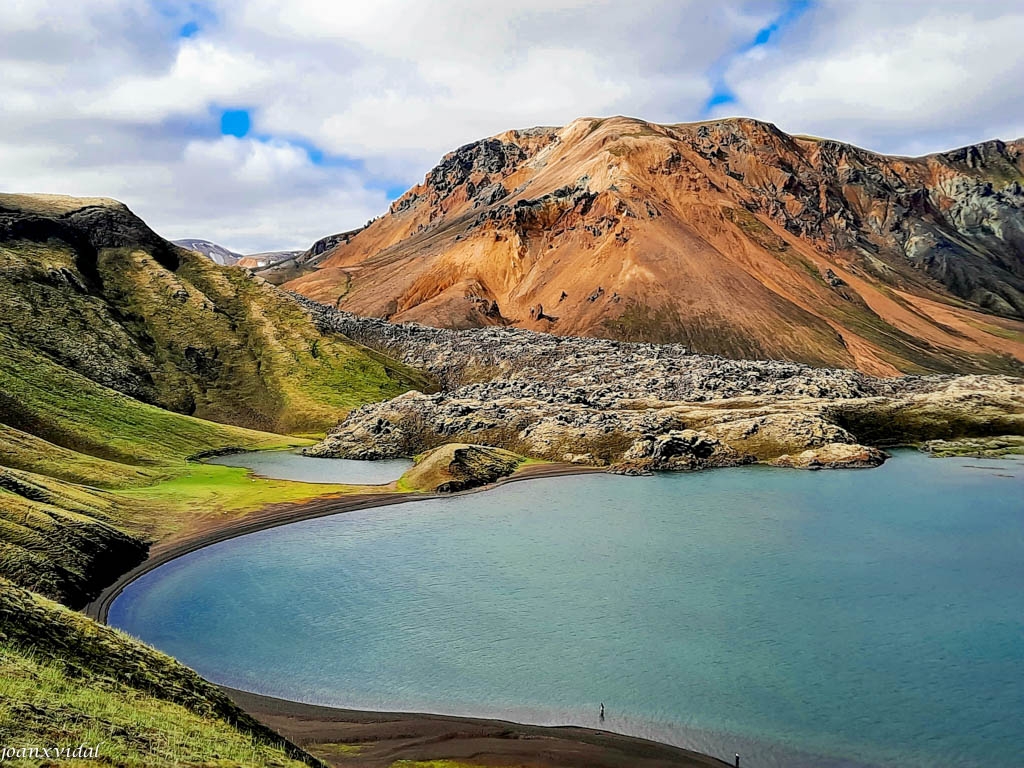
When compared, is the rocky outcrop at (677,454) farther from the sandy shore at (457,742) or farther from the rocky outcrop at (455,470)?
the sandy shore at (457,742)

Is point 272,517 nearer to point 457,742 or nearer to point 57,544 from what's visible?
point 57,544

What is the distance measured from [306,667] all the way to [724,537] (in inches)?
1470

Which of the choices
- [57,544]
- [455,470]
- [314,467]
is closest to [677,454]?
[455,470]

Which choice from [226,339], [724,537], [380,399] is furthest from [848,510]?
[226,339]

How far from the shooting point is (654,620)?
42.6 m

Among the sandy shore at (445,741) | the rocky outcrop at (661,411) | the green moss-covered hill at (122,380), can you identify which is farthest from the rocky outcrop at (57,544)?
the rocky outcrop at (661,411)

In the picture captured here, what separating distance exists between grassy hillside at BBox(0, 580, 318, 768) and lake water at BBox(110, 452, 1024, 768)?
10.1 m

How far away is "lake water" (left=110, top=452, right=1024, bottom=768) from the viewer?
31.6m

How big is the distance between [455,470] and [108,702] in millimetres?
63095

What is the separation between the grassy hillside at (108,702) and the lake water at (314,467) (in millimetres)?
62355

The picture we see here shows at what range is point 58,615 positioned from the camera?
26062mm

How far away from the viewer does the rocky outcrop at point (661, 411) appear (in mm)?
99312

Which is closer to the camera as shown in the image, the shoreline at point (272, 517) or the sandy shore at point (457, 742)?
the sandy shore at point (457, 742)

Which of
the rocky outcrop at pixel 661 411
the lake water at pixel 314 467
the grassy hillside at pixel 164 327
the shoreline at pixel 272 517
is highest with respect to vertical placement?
the grassy hillside at pixel 164 327
